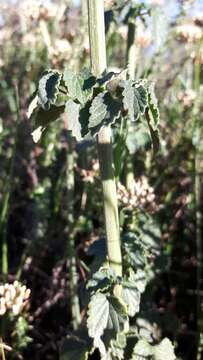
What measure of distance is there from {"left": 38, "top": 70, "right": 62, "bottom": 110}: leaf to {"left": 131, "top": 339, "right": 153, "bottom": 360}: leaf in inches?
23.7

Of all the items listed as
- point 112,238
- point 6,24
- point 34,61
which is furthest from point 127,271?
point 6,24

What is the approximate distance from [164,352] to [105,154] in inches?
21.1

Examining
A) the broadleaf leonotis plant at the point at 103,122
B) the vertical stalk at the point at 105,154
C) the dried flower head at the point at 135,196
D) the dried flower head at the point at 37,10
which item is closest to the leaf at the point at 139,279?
the broadleaf leonotis plant at the point at 103,122

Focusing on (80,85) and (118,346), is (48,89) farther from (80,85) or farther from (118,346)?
(118,346)

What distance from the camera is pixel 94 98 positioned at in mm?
992

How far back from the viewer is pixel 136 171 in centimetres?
216

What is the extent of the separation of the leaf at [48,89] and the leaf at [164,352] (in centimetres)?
65

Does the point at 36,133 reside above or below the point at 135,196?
above

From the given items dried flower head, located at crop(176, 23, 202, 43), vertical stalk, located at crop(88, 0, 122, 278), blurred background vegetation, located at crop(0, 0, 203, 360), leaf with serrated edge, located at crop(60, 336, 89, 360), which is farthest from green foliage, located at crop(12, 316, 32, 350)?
dried flower head, located at crop(176, 23, 202, 43)

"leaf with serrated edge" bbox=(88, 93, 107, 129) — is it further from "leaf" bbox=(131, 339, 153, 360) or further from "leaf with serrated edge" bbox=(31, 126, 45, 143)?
"leaf" bbox=(131, 339, 153, 360)

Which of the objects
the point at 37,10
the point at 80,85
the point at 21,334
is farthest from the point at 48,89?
the point at 37,10

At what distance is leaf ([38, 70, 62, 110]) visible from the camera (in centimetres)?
96

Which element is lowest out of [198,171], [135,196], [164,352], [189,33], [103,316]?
[164,352]

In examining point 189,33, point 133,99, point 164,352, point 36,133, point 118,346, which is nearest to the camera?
point 133,99
